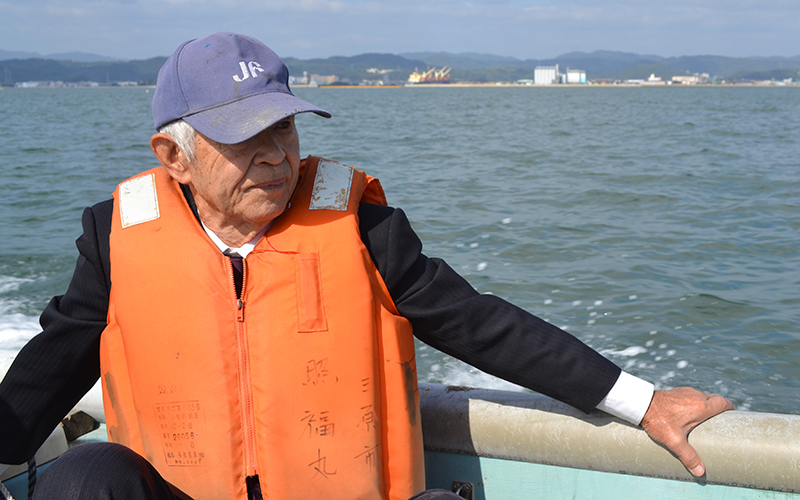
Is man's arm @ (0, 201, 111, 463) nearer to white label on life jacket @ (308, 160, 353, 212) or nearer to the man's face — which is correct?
Answer: the man's face

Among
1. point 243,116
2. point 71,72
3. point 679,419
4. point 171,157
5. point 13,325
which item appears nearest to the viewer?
point 243,116

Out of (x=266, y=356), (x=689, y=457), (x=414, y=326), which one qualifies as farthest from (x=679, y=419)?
(x=266, y=356)

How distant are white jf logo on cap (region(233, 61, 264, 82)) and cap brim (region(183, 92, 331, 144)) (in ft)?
0.15

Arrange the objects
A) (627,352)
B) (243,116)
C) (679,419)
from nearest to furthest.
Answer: (243,116)
(679,419)
(627,352)

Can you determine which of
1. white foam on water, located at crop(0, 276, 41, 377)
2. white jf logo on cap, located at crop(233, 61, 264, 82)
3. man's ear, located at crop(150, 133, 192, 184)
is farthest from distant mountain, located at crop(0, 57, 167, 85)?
white jf logo on cap, located at crop(233, 61, 264, 82)

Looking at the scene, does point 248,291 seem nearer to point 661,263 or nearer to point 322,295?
point 322,295

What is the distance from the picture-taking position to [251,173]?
1.60 meters

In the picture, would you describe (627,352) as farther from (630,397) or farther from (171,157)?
(171,157)

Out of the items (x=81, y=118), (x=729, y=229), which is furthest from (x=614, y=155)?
(x=81, y=118)

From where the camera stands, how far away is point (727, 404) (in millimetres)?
1853

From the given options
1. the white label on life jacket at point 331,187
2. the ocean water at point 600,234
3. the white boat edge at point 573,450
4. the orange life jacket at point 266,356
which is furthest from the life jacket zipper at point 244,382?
the ocean water at point 600,234

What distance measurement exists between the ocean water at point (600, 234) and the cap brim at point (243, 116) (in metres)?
3.10

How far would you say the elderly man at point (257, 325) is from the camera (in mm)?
1572

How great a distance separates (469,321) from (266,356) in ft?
1.48
